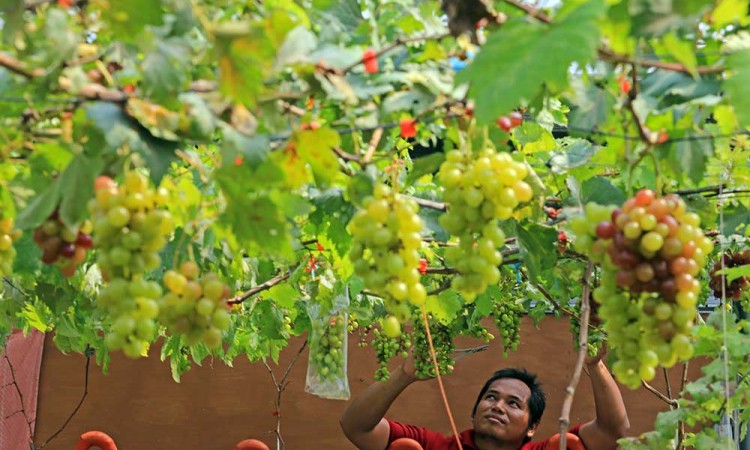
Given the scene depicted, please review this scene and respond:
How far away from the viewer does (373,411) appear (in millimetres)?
4531

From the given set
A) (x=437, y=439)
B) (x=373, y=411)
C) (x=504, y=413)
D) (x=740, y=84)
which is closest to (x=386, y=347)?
(x=437, y=439)

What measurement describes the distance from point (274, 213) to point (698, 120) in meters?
0.80

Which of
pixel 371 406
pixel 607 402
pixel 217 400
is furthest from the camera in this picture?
pixel 217 400

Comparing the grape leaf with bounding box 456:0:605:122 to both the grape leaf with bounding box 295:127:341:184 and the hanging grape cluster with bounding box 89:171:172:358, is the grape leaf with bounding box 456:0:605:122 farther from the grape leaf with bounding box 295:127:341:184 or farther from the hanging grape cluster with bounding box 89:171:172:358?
the hanging grape cluster with bounding box 89:171:172:358

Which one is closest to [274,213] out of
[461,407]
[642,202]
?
[642,202]

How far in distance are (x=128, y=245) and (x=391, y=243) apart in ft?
1.39

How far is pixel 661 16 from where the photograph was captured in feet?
4.97

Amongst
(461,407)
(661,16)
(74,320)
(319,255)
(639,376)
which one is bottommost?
(461,407)

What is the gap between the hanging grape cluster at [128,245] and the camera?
1692mm

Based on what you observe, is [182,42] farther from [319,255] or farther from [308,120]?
[319,255]

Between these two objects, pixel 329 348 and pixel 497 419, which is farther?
pixel 329 348

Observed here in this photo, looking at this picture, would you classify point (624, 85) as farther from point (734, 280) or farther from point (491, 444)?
point (491, 444)

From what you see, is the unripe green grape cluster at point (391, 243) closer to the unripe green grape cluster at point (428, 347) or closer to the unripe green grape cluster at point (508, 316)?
the unripe green grape cluster at point (428, 347)

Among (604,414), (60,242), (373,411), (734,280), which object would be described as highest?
(60,242)
